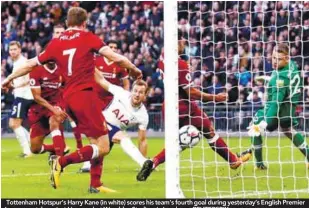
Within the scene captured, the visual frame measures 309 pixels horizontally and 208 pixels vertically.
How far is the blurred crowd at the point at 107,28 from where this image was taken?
23562 mm

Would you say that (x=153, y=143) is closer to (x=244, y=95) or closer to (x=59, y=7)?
(x=244, y=95)

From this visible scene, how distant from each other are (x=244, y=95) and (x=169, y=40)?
13.3m

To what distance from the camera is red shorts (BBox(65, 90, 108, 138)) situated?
8445mm

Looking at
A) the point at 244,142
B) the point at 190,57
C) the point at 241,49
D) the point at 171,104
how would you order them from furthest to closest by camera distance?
the point at 241,49 → the point at 244,142 → the point at 190,57 → the point at 171,104

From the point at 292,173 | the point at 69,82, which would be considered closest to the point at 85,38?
the point at 69,82

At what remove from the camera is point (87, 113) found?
8445mm

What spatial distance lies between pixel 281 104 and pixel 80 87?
3879mm

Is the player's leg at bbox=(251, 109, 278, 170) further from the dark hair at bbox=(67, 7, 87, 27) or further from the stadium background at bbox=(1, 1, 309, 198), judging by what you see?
the dark hair at bbox=(67, 7, 87, 27)

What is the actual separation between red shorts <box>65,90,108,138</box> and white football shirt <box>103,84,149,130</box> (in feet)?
6.82

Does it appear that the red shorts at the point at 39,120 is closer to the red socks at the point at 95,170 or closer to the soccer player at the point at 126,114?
the soccer player at the point at 126,114

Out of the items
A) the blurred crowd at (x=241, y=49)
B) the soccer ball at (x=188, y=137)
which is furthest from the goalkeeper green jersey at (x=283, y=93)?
the blurred crowd at (x=241, y=49)

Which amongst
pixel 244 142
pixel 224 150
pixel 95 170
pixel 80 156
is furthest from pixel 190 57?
pixel 80 156

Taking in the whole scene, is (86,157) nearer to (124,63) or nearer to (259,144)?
(124,63)

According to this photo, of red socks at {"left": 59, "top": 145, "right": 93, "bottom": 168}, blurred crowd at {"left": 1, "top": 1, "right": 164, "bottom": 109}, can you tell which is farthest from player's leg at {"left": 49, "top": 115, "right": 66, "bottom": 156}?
blurred crowd at {"left": 1, "top": 1, "right": 164, "bottom": 109}
